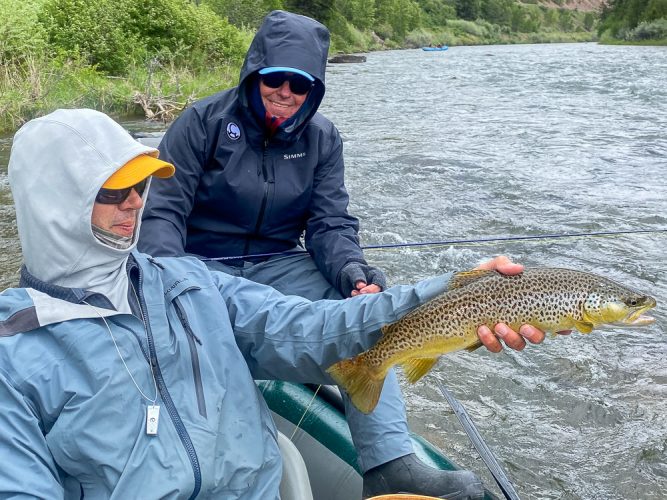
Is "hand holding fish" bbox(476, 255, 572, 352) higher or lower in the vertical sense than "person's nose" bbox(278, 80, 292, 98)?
lower

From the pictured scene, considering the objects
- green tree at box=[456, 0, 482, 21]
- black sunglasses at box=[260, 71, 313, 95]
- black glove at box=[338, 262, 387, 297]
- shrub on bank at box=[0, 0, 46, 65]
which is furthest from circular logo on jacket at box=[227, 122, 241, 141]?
green tree at box=[456, 0, 482, 21]

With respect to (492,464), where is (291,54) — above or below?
above

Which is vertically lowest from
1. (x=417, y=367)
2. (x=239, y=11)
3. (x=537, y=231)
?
(x=239, y=11)

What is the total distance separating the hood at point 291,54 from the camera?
3.47 metres

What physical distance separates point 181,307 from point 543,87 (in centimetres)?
2062

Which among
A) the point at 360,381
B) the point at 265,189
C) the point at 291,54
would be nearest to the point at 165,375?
the point at 360,381

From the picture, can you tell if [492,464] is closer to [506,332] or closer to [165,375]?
[506,332]

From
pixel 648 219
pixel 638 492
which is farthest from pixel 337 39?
pixel 638 492

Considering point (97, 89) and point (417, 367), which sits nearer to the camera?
point (417, 367)

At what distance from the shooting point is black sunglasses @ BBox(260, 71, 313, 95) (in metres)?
3.46

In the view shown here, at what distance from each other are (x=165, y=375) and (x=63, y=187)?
0.54 m

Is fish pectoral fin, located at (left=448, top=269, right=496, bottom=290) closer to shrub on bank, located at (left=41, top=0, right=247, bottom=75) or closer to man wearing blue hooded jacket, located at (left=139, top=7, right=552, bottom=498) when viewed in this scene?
man wearing blue hooded jacket, located at (left=139, top=7, right=552, bottom=498)

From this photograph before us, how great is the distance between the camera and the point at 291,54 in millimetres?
3461

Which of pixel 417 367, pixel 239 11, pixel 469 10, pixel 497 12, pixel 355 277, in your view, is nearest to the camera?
pixel 417 367
